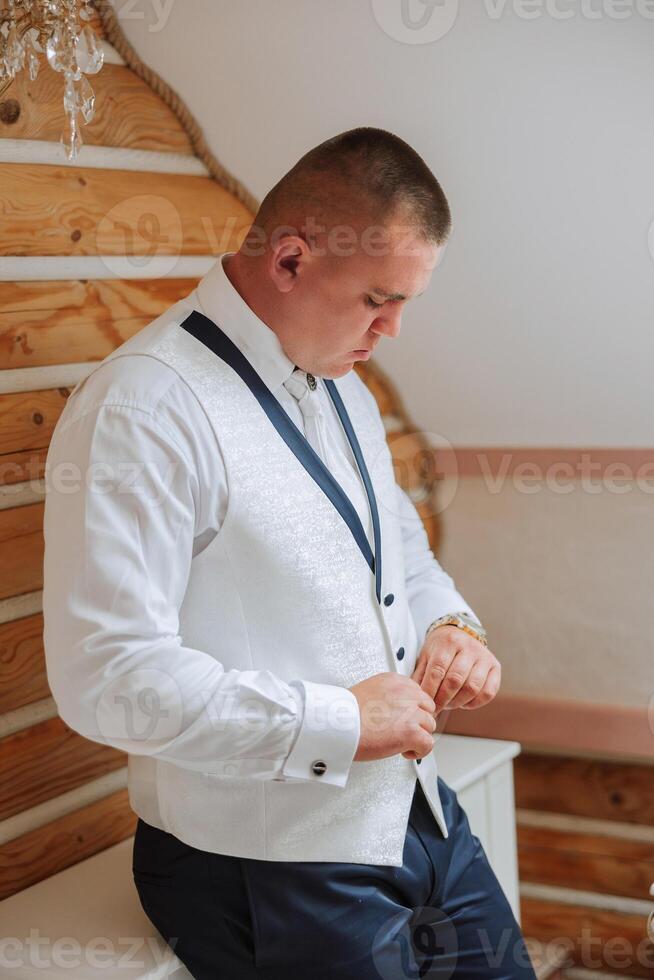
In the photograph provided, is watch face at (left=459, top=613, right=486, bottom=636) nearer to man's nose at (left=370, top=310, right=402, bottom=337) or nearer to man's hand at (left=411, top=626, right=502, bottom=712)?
man's hand at (left=411, top=626, right=502, bottom=712)

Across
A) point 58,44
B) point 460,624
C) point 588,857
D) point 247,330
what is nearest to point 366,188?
point 247,330

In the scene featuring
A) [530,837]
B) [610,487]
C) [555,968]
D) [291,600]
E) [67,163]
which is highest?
[67,163]

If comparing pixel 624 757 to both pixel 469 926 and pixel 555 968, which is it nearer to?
pixel 555 968

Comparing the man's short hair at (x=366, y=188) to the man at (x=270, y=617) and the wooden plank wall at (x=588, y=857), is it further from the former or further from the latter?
the wooden plank wall at (x=588, y=857)

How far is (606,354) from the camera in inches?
99.7

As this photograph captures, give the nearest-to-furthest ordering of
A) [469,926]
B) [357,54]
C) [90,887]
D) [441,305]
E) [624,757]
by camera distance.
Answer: [469,926] → [90,887] → [357,54] → [441,305] → [624,757]

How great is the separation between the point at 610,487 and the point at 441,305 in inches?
23.0

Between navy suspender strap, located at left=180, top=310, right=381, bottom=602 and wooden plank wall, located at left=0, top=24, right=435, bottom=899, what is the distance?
0.51m

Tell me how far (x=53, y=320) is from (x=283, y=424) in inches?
26.2

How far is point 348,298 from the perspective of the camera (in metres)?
1.77

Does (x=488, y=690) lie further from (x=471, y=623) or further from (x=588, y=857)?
(x=588, y=857)

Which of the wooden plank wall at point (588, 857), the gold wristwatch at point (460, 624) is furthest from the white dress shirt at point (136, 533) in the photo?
the wooden plank wall at point (588, 857)

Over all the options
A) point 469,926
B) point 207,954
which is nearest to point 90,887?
point 207,954

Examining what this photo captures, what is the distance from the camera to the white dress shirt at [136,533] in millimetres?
1551
